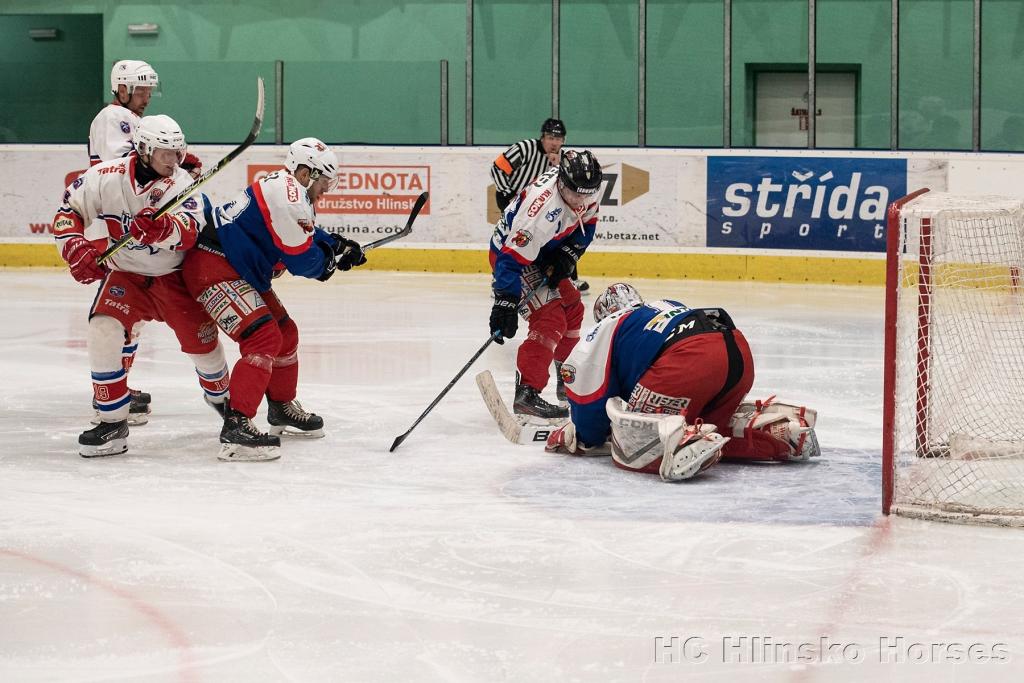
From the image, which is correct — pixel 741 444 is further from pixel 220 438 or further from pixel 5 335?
pixel 5 335

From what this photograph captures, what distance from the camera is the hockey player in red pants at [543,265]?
484 cm

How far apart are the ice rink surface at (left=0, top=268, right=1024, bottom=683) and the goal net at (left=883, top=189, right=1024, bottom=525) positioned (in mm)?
161

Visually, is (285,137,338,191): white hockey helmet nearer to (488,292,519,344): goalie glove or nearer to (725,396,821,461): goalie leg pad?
(488,292,519,344): goalie glove

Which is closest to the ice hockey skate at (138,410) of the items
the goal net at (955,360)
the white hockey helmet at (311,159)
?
the white hockey helmet at (311,159)

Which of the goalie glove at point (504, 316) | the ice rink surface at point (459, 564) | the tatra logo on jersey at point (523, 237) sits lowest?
the ice rink surface at point (459, 564)

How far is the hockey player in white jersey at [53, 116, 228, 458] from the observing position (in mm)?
4340

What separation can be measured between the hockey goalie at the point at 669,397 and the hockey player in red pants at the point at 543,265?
2.01 ft

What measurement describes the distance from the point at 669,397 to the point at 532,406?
3.72 ft

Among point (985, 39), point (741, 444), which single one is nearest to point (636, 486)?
point (741, 444)

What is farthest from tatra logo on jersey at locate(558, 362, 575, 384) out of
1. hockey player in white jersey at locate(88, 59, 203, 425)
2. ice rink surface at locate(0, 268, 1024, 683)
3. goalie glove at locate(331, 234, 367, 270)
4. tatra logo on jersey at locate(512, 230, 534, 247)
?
hockey player in white jersey at locate(88, 59, 203, 425)

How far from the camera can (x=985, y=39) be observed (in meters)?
10.4

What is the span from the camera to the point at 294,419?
481 cm

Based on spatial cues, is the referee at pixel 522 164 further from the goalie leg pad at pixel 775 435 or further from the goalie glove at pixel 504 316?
the goalie leg pad at pixel 775 435

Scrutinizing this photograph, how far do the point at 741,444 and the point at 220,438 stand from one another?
1.63 m
